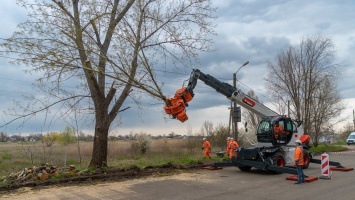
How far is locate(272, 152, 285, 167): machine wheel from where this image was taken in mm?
16470

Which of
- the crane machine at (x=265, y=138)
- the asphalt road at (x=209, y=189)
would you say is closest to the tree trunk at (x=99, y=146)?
the asphalt road at (x=209, y=189)

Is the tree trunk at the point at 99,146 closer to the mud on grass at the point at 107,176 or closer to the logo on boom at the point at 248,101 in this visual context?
the mud on grass at the point at 107,176

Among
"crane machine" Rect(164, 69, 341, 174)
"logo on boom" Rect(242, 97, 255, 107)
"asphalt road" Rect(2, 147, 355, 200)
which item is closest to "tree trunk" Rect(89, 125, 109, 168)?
"asphalt road" Rect(2, 147, 355, 200)

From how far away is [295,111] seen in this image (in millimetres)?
37781

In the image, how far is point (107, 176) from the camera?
1470 centimetres

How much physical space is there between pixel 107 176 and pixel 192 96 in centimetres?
477

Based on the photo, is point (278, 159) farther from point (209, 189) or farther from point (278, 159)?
point (209, 189)

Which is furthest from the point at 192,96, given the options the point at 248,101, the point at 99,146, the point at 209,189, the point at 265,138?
the point at 99,146

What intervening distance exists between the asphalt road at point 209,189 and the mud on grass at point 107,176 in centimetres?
69

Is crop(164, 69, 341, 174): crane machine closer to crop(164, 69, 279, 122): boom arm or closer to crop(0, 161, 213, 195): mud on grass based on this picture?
crop(164, 69, 279, 122): boom arm

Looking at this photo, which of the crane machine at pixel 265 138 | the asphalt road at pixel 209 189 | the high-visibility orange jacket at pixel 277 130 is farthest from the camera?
the high-visibility orange jacket at pixel 277 130

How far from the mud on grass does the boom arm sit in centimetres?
386

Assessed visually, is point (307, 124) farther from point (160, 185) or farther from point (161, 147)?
point (160, 185)

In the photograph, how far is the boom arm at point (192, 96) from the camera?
13000mm
